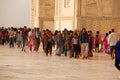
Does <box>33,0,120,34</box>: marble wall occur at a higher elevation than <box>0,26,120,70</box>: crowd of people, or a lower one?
higher

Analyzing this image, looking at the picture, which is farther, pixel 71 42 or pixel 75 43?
pixel 71 42

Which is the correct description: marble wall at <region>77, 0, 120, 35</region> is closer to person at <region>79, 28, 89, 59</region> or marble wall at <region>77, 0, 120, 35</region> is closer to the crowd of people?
the crowd of people

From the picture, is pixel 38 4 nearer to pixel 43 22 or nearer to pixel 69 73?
pixel 43 22

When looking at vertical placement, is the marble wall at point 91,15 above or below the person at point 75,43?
above

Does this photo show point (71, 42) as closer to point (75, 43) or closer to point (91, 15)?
point (75, 43)

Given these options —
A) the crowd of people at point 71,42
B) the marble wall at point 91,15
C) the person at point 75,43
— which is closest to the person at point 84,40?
the crowd of people at point 71,42

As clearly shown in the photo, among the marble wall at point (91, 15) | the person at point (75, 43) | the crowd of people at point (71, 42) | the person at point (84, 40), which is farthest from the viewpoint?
the marble wall at point (91, 15)

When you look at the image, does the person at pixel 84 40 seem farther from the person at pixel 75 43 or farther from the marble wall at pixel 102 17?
the marble wall at pixel 102 17

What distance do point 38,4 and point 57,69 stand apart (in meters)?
18.6

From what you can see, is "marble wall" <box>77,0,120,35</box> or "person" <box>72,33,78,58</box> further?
"marble wall" <box>77,0,120,35</box>

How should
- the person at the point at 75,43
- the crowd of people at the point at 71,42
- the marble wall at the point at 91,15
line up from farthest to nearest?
the marble wall at the point at 91,15, the person at the point at 75,43, the crowd of people at the point at 71,42

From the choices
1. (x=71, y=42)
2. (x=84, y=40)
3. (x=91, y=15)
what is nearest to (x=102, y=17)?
(x=91, y=15)

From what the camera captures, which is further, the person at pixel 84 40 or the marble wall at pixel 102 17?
the marble wall at pixel 102 17

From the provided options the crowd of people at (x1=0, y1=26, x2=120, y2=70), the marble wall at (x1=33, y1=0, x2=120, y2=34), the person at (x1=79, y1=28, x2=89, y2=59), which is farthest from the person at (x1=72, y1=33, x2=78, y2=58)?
the marble wall at (x1=33, y1=0, x2=120, y2=34)
